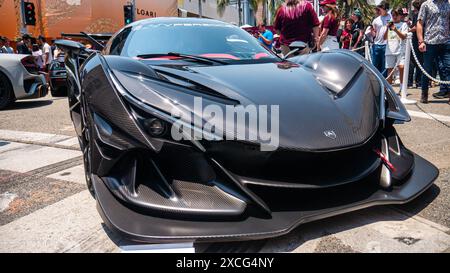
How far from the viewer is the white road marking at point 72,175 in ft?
8.85

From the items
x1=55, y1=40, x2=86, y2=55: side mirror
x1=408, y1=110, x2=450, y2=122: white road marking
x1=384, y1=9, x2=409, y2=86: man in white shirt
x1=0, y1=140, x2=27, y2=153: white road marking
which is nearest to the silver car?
x1=0, y1=140, x2=27, y2=153: white road marking

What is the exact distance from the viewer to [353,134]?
184 cm

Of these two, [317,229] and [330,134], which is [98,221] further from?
[330,134]

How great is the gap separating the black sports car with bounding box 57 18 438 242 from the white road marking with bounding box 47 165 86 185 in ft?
2.70

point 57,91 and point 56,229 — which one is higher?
point 56,229

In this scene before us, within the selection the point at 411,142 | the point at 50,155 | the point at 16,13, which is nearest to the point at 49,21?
the point at 16,13

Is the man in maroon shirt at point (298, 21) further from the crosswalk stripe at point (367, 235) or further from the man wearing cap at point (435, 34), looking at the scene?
the crosswalk stripe at point (367, 235)

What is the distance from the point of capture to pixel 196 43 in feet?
9.67

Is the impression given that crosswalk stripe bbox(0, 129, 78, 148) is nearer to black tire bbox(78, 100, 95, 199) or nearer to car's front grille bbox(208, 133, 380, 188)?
black tire bbox(78, 100, 95, 199)

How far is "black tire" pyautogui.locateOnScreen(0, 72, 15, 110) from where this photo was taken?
21.2 ft

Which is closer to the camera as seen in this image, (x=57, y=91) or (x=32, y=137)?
(x=32, y=137)

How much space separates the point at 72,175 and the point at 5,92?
465cm

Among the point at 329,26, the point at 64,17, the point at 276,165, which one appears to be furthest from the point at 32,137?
the point at 64,17
